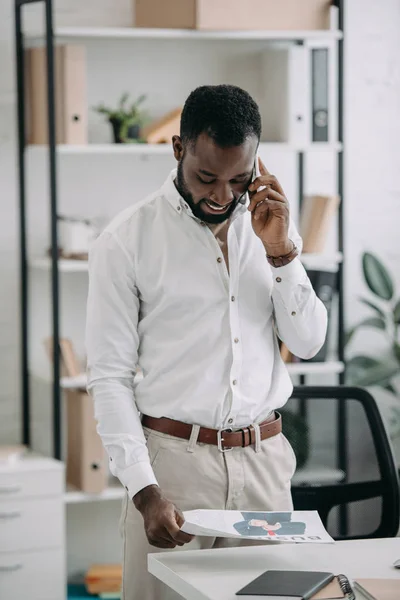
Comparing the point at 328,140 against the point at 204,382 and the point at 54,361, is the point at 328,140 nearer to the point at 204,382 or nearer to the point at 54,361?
the point at 54,361

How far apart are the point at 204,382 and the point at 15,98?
6.47 feet

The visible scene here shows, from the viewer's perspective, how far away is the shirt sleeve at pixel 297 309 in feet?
6.06

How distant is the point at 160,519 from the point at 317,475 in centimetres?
56

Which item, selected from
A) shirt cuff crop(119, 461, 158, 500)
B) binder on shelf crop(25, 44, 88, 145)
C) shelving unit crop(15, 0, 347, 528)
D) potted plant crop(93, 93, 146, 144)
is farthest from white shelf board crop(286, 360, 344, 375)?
shirt cuff crop(119, 461, 158, 500)

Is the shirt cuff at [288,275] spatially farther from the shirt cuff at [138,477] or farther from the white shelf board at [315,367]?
the white shelf board at [315,367]

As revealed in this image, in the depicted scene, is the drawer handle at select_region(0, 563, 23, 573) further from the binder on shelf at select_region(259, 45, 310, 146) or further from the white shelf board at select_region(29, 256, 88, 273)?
the binder on shelf at select_region(259, 45, 310, 146)

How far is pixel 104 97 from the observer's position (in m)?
3.55

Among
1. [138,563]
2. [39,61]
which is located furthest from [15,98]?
[138,563]

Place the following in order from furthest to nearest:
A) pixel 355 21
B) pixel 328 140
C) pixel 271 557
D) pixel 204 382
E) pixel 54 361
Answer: pixel 355 21 < pixel 328 140 < pixel 54 361 < pixel 204 382 < pixel 271 557

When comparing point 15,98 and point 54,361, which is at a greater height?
point 15,98

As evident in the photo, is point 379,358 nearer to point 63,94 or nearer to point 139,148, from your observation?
point 139,148

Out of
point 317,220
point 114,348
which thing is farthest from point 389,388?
point 114,348

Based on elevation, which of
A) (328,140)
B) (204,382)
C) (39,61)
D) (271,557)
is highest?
(39,61)

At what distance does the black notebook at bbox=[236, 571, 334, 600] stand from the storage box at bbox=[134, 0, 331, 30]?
220 centimetres
